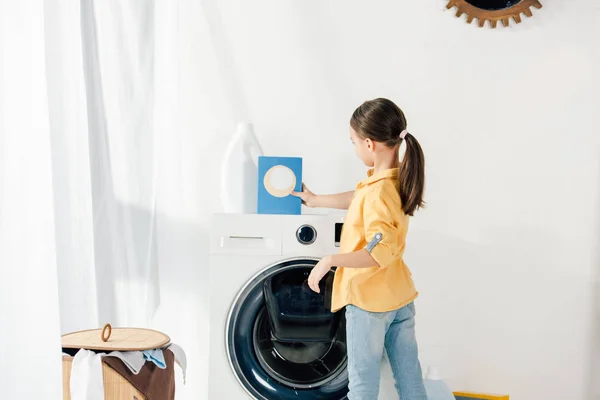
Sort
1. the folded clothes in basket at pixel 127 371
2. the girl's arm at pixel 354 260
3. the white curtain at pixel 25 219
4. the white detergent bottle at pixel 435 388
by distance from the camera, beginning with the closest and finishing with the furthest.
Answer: the white curtain at pixel 25 219
the folded clothes in basket at pixel 127 371
the girl's arm at pixel 354 260
the white detergent bottle at pixel 435 388

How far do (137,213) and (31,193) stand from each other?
3.08 feet

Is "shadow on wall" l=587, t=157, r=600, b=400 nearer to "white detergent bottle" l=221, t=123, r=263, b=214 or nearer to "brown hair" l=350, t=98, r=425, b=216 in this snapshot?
"brown hair" l=350, t=98, r=425, b=216

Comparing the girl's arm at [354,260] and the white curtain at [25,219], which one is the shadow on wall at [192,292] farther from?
the white curtain at [25,219]

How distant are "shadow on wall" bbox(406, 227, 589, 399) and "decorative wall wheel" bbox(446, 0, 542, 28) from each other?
0.82 m

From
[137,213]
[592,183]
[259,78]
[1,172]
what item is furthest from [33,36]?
[592,183]

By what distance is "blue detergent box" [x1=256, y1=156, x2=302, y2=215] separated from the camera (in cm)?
192

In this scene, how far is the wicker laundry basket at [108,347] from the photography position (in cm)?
140

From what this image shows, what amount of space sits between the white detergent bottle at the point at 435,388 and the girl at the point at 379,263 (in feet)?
0.69

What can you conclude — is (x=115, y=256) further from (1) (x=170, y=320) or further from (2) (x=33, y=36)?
(2) (x=33, y=36)

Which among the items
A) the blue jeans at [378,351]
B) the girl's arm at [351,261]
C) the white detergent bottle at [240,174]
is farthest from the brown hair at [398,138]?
the white detergent bottle at [240,174]

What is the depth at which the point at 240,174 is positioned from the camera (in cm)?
206

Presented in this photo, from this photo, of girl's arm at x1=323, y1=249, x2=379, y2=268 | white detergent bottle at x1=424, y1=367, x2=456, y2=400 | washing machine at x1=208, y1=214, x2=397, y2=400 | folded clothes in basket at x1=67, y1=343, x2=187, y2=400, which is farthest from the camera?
white detergent bottle at x1=424, y1=367, x2=456, y2=400

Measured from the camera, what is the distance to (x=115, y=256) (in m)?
1.73

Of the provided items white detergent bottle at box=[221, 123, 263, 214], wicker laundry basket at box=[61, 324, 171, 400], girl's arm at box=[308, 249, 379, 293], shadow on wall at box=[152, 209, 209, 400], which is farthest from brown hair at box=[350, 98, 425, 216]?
shadow on wall at box=[152, 209, 209, 400]
